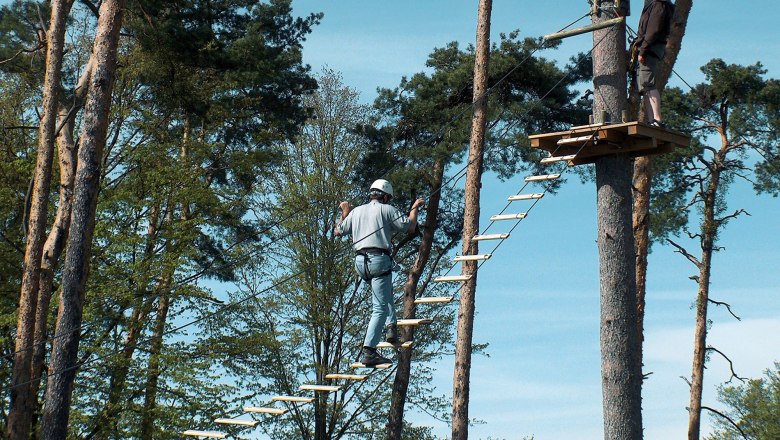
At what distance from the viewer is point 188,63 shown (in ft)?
66.8

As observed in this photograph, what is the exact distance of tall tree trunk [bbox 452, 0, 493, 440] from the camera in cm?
1712

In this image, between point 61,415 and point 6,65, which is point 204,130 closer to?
point 6,65

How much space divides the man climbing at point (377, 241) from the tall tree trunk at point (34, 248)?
8800mm

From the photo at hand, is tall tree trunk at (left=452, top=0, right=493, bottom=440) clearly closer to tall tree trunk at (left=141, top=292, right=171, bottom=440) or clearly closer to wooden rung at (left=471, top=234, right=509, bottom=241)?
wooden rung at (left=471, top=234, right=509, bottom=241)

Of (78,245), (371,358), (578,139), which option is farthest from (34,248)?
(578,139)

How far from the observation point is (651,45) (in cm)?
988

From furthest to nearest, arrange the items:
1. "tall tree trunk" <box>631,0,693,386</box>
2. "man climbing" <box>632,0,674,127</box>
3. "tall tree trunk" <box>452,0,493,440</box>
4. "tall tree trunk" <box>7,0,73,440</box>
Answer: "tall tree trunk" <box>452,0,493,440</box> → "tall tree trunk" <box>7,0,73,440</box> → "tall tree trunk" <box>631,0,693,386</box> → "man climbing" <box>632,0,674,127</box>

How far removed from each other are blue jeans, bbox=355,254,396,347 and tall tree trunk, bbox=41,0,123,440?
17.8ft

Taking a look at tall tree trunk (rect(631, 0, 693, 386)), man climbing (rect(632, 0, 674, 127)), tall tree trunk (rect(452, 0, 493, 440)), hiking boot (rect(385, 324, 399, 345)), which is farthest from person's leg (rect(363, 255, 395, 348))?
tall tree trunk (rect(452, 0, 493, 440))

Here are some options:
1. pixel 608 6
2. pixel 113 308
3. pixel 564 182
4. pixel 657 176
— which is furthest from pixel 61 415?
pixel 657 176

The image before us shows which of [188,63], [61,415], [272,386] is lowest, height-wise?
[61,415]

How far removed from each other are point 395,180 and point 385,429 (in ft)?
A: 22.9

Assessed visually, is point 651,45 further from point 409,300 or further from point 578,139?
point 409,300

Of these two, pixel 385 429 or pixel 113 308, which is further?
pixel 385 429
